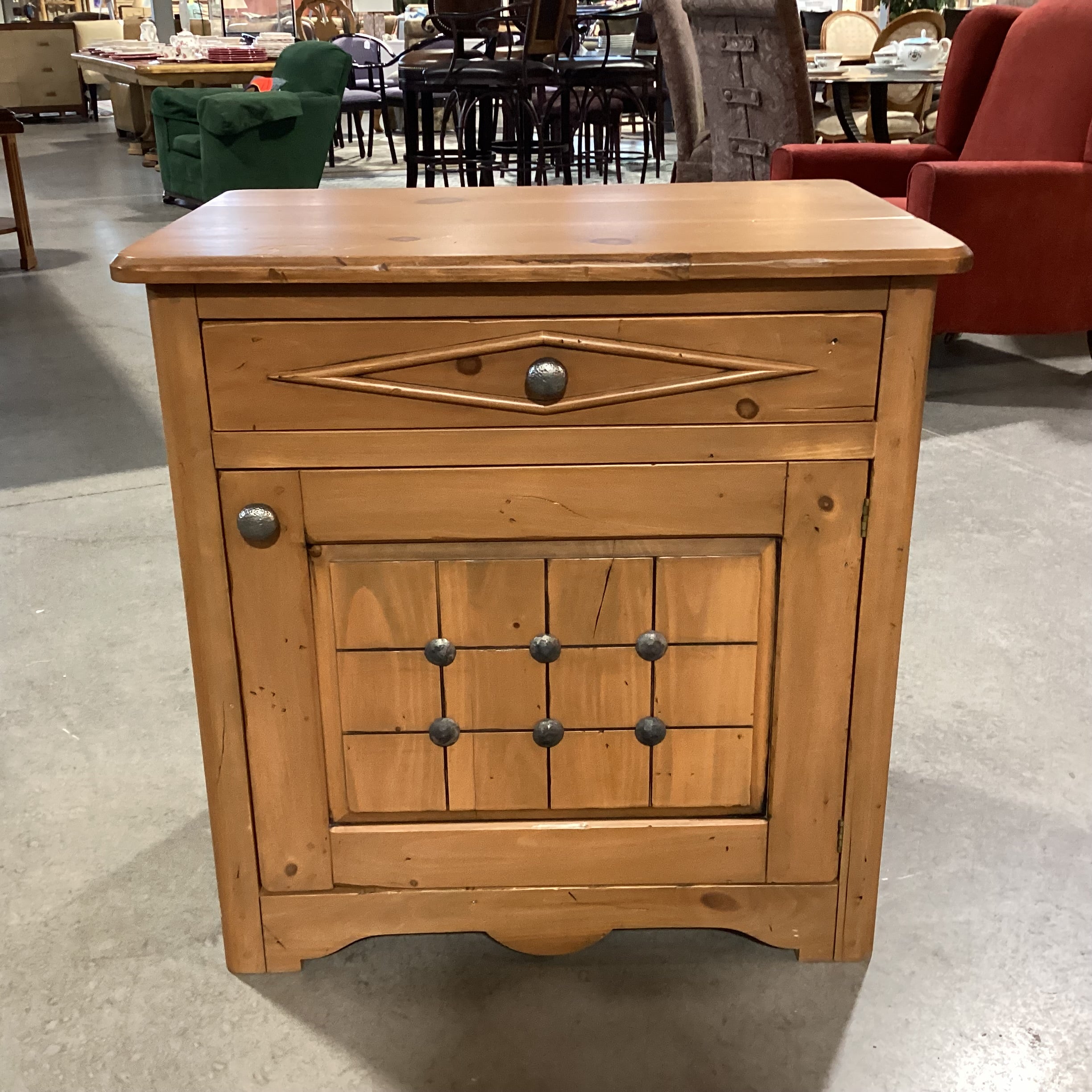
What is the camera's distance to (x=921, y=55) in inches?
179

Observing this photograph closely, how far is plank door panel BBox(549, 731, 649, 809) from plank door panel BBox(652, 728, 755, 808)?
17 millimetres

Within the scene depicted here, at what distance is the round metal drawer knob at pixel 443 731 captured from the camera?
1.12 meters

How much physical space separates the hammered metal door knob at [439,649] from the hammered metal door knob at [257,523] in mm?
183

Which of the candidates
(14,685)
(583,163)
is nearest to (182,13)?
(583,163)

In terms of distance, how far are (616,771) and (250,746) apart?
1.20 ft

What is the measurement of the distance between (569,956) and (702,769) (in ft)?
0.93

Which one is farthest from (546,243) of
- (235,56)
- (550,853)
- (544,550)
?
(235,56)

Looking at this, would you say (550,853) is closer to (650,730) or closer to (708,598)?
(650,730)

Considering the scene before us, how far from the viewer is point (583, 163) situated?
7.60 meters

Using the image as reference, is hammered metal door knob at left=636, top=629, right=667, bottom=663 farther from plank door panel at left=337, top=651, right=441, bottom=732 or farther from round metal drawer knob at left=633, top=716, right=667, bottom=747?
plank door panel at left=337, top=651, right=441, bottom=732

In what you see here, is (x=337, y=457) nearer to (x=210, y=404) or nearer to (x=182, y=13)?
(x=210, y=404)

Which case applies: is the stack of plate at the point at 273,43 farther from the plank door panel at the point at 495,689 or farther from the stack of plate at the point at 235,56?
the plank door panel at the point at 495,689

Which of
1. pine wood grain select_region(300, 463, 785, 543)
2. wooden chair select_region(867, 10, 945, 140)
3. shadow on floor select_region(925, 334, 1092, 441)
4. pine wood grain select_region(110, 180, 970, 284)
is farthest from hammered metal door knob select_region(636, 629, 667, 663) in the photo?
wooden chair select_region(867, 10, 945, 140)

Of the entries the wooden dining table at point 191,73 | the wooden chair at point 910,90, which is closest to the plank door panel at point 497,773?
the wooden chair at point 910,90
